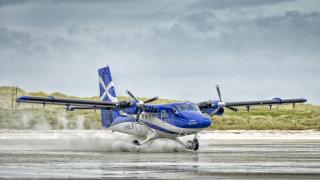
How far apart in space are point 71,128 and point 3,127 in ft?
26.3

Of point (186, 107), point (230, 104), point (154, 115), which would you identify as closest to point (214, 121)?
point (230, 104)

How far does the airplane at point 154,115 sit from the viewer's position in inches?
1718

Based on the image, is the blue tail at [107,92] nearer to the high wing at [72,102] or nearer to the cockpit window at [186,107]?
the high wing at [72,102]

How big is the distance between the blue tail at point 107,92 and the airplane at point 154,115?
0.24ft

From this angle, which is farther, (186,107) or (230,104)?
(230,104)

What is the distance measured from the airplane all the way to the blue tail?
75 mm

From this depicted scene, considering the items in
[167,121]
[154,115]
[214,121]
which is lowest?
[167,121]

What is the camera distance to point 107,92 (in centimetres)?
5272

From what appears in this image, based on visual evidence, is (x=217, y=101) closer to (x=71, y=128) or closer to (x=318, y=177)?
(x=318, y=177)

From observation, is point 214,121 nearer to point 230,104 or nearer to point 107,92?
point 230,104

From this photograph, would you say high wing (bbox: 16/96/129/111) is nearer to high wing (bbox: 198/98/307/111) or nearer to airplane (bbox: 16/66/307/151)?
airplane (bbox: 16/66/307/151)

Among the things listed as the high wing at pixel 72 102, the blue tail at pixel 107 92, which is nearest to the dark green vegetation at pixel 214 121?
the blue tail at pixel 107 92

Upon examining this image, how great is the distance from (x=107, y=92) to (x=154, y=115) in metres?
7.42

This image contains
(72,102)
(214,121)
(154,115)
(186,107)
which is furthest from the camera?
(214,121)
